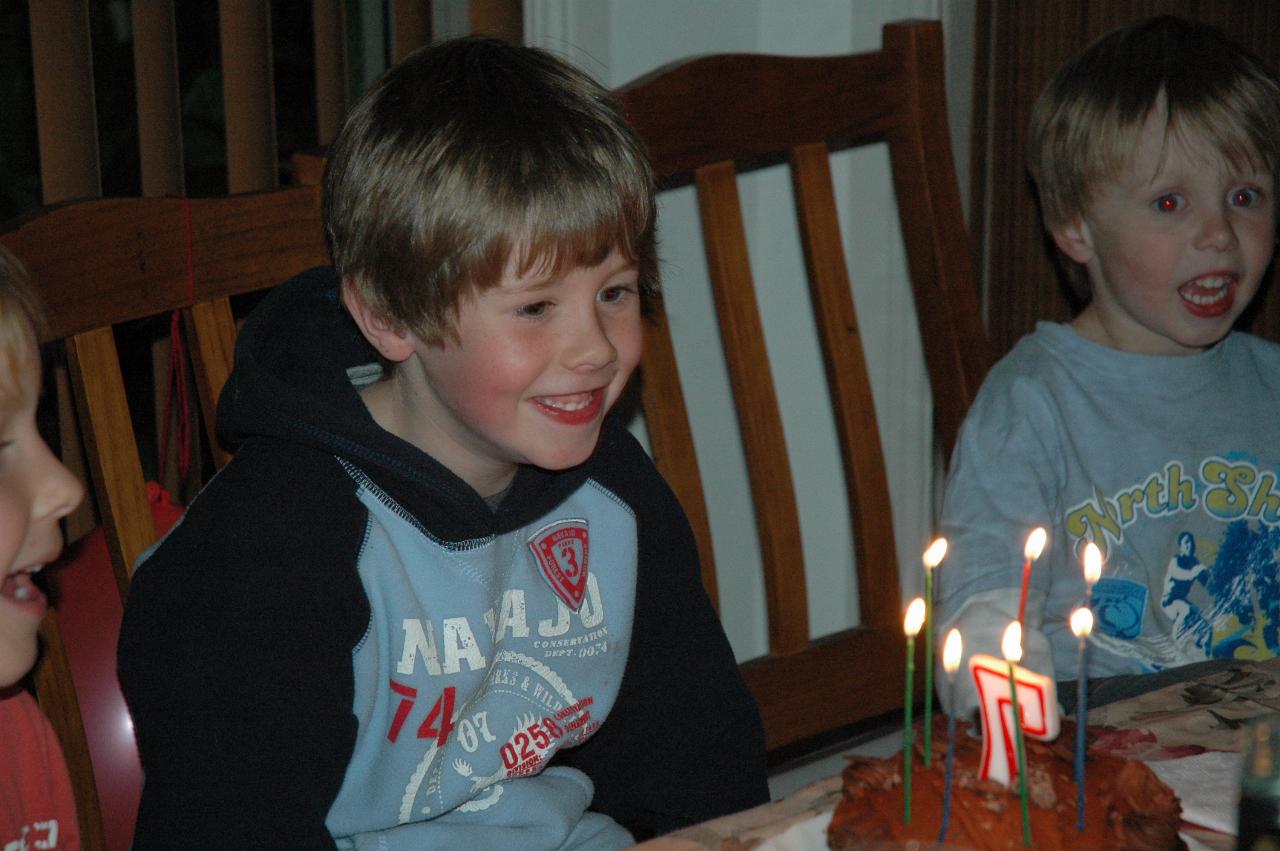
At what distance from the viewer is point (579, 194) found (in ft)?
3.46

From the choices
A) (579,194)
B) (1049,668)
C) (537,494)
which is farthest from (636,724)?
(579,194)

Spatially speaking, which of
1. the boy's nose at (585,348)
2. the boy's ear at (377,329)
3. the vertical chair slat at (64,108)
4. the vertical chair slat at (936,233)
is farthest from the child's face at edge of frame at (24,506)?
the vertical chair slat at (936,233)

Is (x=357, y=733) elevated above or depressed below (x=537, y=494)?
below

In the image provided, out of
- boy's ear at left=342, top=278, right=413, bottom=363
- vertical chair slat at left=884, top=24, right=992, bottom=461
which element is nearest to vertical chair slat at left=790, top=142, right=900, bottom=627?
vertical chair slat at left=884, top=24, right=992, bottom=461

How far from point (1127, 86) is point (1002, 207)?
17.6 inches

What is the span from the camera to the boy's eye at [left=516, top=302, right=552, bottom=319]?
108 cm

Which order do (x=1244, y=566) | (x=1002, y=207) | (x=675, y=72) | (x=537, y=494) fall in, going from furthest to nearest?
(x=1002, y=207) → (x=1244, y=566) → (x=675, y=72) → (x=537, y=494)

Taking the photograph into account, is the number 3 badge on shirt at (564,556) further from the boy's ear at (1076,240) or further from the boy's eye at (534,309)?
the boy's ear at (1076,240)

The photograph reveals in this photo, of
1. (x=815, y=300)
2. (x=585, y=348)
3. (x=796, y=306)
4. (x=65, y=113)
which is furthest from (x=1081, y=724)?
(x=796, y=306)

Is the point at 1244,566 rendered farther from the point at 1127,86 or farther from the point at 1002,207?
the point at 1002,207

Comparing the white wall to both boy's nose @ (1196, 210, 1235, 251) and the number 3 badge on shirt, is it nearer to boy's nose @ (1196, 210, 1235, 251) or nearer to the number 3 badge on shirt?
boy's nose @ (1196, 210, 1235, 251)

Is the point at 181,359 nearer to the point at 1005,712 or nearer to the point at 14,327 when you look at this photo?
the point at 14,327

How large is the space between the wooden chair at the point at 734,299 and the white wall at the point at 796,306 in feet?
1.40

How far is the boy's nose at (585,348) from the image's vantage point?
1.08 m
